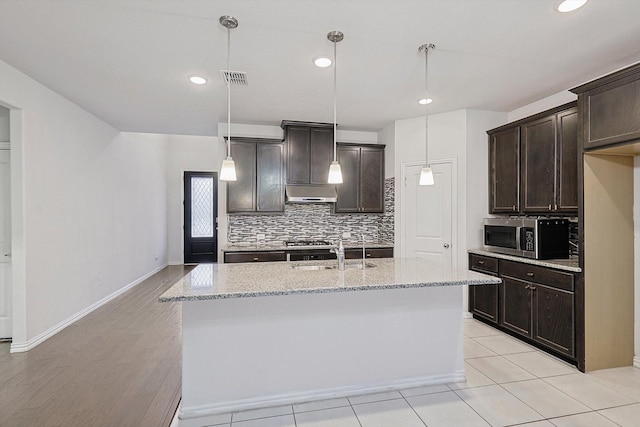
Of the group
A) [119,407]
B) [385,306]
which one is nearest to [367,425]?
[385,306]

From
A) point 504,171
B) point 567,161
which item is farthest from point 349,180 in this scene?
point 567,161

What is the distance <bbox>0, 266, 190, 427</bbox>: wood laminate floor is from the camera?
7.09 ft

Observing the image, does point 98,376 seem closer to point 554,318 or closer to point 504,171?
point 554,318

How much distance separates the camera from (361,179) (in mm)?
4879

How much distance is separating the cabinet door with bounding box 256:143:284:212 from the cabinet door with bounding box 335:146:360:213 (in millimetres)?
860

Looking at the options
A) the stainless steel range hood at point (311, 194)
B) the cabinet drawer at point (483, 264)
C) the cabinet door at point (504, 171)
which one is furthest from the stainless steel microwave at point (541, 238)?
the stainless steel range hood at point (311, 194)

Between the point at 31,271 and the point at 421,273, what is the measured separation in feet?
12.1

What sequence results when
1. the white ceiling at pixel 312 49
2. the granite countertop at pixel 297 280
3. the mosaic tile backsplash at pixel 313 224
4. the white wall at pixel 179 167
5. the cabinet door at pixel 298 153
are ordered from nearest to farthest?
the granite countertop at pixel 297 280 → the white ceiling at pixel 312 49 → the cabinet door at pixel 298 153 → the mosaic tile backsplash at pixel 313 224 → the white wall at pixel 179 167

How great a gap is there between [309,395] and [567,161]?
317 cm

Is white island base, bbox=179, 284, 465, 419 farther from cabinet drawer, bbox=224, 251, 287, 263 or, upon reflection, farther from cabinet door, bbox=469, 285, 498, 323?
cabinet drawer, bbox=224, 251, 287, 263

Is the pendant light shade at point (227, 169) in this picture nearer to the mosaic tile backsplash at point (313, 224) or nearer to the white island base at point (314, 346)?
the white island base at point (314, 346)

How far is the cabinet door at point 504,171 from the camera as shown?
12.2 ft

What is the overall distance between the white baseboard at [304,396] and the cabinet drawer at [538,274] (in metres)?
1.24

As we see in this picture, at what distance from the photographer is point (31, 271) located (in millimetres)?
3193
